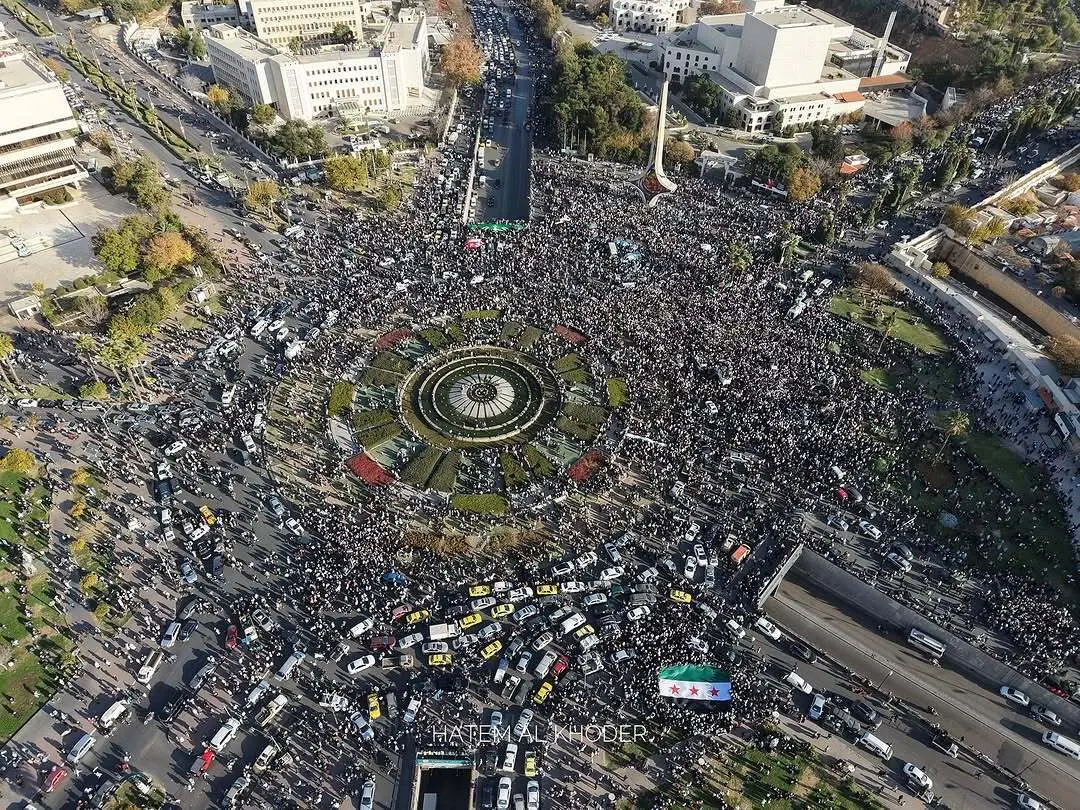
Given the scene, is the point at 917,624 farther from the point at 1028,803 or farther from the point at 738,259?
Result: the point at 738,259

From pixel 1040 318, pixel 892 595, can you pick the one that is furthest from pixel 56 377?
pixel 1040 318

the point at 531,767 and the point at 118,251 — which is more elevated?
the point at 118,251

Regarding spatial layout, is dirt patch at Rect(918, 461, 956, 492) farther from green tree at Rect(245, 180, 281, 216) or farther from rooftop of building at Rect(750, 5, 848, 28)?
rooftop of building at Rect(750, 5, 848, 28)

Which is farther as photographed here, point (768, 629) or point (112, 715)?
point (768, 629)

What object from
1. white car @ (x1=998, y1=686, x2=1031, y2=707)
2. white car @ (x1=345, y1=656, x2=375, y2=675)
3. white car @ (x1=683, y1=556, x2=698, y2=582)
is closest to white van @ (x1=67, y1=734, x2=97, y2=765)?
white car @ (x1=345, y1=656, x2=375, y2=675)

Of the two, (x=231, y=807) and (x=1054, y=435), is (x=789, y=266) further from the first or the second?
(x=231, y=807)

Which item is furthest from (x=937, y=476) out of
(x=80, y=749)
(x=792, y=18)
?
(x=792, y=18)
